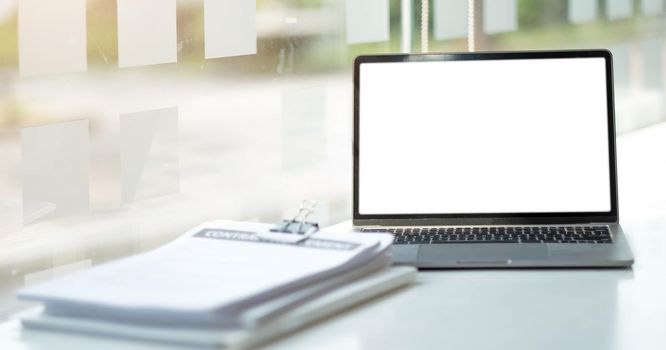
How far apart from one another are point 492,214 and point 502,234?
9cm

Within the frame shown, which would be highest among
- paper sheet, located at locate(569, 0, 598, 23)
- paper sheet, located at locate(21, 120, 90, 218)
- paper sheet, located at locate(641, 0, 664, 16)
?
paper sheet, located at locate(641, 0, 664, 16)

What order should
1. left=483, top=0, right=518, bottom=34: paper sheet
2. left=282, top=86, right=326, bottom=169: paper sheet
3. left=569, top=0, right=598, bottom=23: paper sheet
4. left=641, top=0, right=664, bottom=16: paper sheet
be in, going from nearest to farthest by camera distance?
left=282, top=86, right=326, bottom=169: paper sheet, left=483, top=0, right=518, bottom=34: paper sheet, left=569, top=0, right=598, bottom=23: paper sheet, left=641, top=0, right=664, bottom=16: paper sheet

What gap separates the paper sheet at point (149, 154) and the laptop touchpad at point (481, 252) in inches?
18.6

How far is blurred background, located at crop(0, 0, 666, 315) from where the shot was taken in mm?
1522

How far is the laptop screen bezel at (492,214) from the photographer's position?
5.41ft

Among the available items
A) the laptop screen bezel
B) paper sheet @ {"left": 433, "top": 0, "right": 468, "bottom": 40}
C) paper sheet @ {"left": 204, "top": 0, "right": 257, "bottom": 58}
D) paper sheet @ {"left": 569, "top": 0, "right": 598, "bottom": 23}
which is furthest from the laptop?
paper sheet @ {"left": 569, "top": 0, "right": 598, "bottom": 23}

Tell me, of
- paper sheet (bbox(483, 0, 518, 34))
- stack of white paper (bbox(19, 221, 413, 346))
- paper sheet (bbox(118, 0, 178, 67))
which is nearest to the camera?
stack of white paper (bbox(19, 221, 413, 346))

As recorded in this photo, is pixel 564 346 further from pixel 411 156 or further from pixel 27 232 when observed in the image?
pixel 27 232

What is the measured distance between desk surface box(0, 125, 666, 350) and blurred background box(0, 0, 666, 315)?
40 centimetres

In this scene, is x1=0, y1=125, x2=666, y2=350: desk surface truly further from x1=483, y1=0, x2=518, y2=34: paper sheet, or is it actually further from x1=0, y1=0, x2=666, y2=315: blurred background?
x1=483, y1=0, x2=518, y2=34: paper sheet

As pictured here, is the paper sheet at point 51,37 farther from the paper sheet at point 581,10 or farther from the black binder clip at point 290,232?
the paper sheet at point 581,10

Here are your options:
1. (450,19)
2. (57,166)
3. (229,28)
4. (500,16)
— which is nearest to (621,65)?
(500,16)

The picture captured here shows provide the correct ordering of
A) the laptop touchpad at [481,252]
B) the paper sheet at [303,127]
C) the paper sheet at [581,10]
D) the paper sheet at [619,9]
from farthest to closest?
the paper sheet at [619,9] < the paper sheet at [581,10] < the paper sheet at [303,127] < the laptop touchpad at [481,252]

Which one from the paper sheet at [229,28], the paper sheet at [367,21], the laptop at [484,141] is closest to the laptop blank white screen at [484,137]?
the laptop at [484,141]
